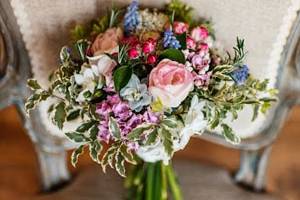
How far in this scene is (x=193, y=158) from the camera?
1.53 meters

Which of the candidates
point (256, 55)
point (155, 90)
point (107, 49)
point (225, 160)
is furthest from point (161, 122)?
point (225, 160)

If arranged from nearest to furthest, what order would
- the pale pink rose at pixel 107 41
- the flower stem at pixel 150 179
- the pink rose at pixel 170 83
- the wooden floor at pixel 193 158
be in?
the pink rose at pixel 170 83 < the pale pink rose at pixel 107 41 < the flower stem at pixel 150 179 < the wooden floor at pixel 193 158

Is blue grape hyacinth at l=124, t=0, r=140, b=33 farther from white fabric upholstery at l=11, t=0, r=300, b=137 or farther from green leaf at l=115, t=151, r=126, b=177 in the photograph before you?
green leaf at l=115, t=151, r=126, b=177

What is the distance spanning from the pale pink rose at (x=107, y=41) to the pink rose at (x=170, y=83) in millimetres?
117

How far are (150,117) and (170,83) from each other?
0.22ft

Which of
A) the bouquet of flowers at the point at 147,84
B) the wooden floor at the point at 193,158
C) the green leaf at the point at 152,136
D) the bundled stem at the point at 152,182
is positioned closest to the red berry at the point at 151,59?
the bouquet of flowers at the point at 147,84

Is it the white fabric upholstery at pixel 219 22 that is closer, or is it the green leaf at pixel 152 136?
the green leaf at pixel 152 136

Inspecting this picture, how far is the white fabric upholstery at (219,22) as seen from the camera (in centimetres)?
95

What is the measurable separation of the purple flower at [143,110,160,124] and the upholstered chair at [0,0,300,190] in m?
0.24

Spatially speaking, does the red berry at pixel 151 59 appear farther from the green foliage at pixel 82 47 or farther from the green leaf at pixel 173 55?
the green foliage at pixel 82 47

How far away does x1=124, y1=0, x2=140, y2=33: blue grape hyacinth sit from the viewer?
0.92 meters

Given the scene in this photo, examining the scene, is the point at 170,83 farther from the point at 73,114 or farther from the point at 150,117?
the point at 73,114

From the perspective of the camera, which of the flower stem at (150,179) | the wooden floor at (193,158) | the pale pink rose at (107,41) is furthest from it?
the wooden floor at (193,158)

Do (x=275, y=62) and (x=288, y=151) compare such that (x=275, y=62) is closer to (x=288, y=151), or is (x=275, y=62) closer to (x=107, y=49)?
(x=107, y=49)
